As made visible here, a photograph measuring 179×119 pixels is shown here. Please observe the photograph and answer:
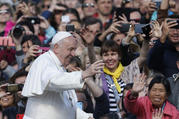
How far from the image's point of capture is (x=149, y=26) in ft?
27.4

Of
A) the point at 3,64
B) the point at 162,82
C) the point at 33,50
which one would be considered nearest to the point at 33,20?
the point at 3,64

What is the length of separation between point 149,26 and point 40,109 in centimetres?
213

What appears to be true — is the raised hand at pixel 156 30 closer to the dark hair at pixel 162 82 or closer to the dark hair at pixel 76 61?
the dark hair at pixel 162 82

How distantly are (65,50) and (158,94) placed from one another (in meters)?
1.56

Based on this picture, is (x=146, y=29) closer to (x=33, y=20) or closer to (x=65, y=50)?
(x=65, y=50)

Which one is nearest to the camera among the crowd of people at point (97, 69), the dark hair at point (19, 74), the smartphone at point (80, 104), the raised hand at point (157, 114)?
the crowd of people at point (97, 69)

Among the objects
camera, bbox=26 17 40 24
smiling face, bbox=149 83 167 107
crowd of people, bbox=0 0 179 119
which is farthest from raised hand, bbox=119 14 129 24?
camera, bbox=26 17 40 24

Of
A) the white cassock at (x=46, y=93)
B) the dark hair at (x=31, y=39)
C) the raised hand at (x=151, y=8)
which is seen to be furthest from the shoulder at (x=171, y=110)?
the dark hair at (x=31, y=39)

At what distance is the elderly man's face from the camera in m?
7.24

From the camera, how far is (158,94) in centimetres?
800

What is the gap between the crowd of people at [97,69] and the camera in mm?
7219

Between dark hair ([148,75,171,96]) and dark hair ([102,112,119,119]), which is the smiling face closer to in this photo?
dark hair ([148,75,171,96])

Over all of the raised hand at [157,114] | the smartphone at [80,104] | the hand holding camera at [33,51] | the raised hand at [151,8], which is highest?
the raised hand at [151,8]

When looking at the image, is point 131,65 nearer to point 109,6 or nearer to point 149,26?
point 149,26
